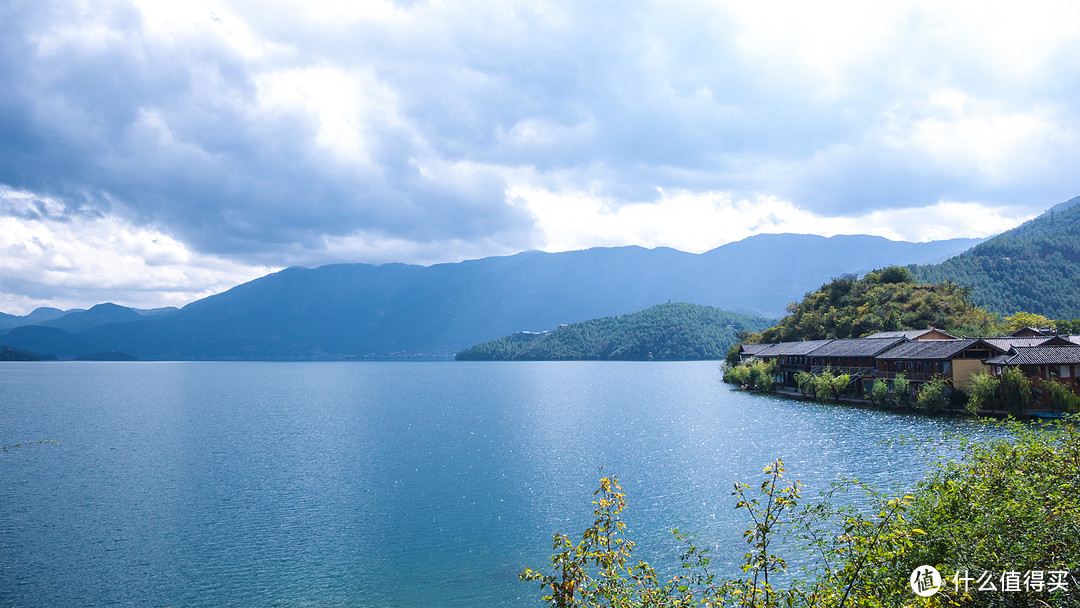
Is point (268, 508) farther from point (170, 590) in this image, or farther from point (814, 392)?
point (814, 392)

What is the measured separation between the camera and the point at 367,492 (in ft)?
98.5

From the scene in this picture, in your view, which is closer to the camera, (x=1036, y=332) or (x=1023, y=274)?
(x=1036, y=332)

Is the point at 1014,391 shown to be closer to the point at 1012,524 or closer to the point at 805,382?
the point at 805,382

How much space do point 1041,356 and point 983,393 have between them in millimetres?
5748

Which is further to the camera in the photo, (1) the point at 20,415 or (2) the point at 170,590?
(1) the point at 20,415

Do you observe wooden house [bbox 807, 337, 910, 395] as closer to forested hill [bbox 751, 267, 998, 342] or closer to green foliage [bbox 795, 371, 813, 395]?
green foliage [bbox 795, 371, 813, 395]

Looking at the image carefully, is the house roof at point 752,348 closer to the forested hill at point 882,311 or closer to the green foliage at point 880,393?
the forested hill at point 882,311

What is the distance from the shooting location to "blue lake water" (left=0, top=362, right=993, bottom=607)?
19.4 metres

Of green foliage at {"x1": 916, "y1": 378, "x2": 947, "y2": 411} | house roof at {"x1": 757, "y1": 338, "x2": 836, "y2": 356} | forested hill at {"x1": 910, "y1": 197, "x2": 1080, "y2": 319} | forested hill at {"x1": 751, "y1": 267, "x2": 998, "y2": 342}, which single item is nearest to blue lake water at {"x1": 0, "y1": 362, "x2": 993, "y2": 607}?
green foliage at {"x1": 916, "y1": 378, "x2": 947, "y2": 411}

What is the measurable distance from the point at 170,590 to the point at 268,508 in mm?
8367

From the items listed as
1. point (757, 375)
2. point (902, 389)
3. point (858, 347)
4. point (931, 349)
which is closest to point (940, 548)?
point (902, 389)

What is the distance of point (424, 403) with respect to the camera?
75.5 meters

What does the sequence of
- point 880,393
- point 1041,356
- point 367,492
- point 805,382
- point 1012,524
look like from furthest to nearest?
point 805,382 < point 880,393 < point 1041,356 < point 367,492 < point 1012,524

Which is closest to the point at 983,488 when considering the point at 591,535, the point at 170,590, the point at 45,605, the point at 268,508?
the point at 591,535
